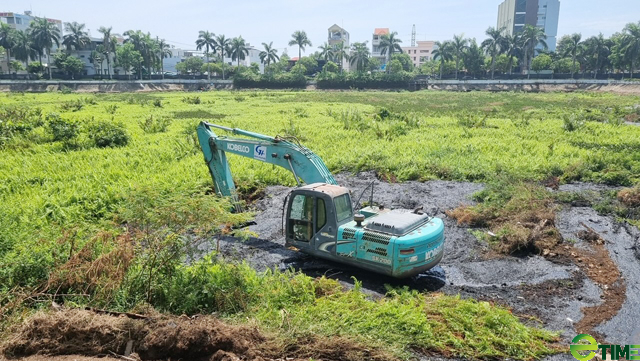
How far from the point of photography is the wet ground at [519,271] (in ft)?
27.3

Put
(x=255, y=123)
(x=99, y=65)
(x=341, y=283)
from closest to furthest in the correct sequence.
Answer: (x=341, y=283)
(x=255, y=123)
(x=99, y=65)

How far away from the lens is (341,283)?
359 inches

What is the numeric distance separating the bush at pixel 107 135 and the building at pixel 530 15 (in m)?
136

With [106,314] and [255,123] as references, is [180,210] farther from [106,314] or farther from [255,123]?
[255,123]

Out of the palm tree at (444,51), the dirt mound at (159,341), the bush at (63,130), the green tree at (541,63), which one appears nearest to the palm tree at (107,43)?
the palm tree at (444,51)

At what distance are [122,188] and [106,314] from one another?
25.3 feet

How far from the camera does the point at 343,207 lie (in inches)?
370

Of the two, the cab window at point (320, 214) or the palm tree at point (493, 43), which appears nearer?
the cab window at point (320, 214)

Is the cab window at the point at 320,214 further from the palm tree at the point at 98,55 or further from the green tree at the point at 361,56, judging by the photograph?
the palm tree at the point at 98,55

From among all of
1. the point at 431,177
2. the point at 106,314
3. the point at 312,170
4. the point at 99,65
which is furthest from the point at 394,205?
the point at 99,65

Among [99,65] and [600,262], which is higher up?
[99,65]

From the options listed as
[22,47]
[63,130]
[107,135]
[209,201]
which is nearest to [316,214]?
[209,201]

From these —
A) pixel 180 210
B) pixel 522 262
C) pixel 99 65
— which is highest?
pixel 99 65

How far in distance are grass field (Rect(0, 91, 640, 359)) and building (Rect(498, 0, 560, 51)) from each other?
417ft
